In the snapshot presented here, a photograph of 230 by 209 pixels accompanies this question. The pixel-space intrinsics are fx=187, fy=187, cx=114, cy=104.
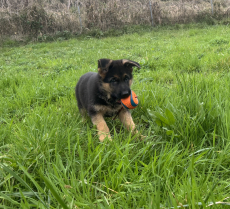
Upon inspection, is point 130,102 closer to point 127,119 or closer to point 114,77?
point 127,119

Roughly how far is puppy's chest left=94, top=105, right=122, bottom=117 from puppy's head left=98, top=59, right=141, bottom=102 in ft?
0.41

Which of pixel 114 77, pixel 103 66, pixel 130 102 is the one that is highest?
pixel 103 66

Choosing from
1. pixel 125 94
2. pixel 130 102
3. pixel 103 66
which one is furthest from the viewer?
pixel 103 66

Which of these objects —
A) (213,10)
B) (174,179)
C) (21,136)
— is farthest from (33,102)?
(213,10)

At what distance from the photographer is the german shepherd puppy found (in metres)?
2.56

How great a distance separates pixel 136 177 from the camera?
1291mm

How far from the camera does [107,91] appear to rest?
2.72 meters

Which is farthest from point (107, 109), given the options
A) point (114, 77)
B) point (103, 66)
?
point (103, 66)

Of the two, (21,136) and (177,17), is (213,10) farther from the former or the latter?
(21,136)

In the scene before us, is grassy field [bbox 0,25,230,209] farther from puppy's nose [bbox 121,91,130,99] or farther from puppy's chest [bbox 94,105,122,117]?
puppy's nose [bbox 121,91,130,99]

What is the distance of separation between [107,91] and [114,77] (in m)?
0.24

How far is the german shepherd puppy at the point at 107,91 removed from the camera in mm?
2562

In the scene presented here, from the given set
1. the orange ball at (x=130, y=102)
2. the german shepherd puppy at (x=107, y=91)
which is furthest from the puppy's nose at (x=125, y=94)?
the orange ball at (x=130, y=102)

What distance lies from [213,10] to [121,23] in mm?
8138
